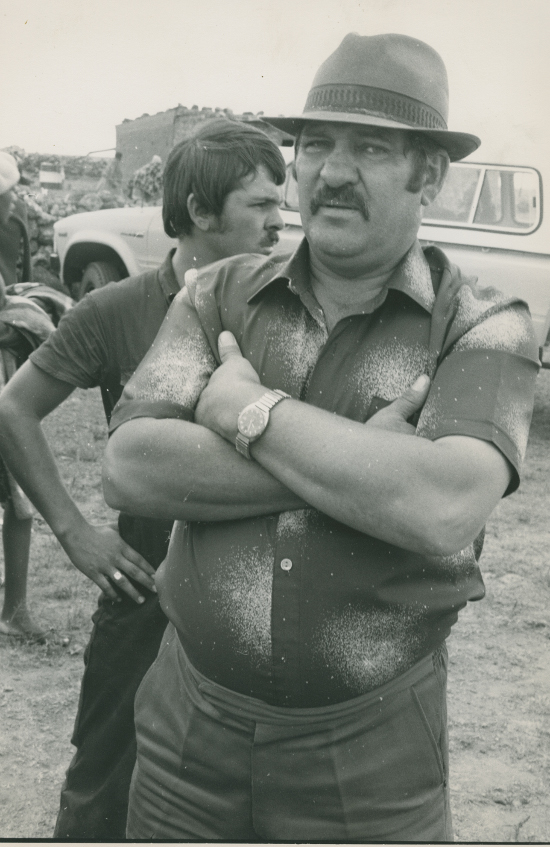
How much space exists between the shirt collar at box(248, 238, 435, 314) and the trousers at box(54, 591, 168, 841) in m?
1.06

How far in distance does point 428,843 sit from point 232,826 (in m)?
0.37

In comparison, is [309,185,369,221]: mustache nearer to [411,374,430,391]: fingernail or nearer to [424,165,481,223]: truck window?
[411,374,430,391]: fingernail

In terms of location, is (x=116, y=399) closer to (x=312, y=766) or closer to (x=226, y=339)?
(x=226, y=339)

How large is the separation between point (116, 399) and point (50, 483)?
0.28 meters

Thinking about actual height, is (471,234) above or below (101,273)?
above

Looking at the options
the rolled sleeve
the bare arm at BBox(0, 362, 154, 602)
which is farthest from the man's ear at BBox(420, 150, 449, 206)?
the bare arm at BBox(0, 362, 154, 602)

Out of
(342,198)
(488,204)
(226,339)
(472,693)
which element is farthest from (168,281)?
(488,204)

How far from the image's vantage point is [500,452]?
1501 millimetres

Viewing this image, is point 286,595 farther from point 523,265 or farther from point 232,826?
point 523,265

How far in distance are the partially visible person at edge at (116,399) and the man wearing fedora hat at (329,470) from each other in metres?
0.57

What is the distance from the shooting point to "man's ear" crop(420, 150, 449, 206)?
5.59ft

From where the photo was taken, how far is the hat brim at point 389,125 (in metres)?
1.59

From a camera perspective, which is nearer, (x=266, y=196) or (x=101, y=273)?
(x=266, y=196)

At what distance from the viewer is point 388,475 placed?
1.45 meters
